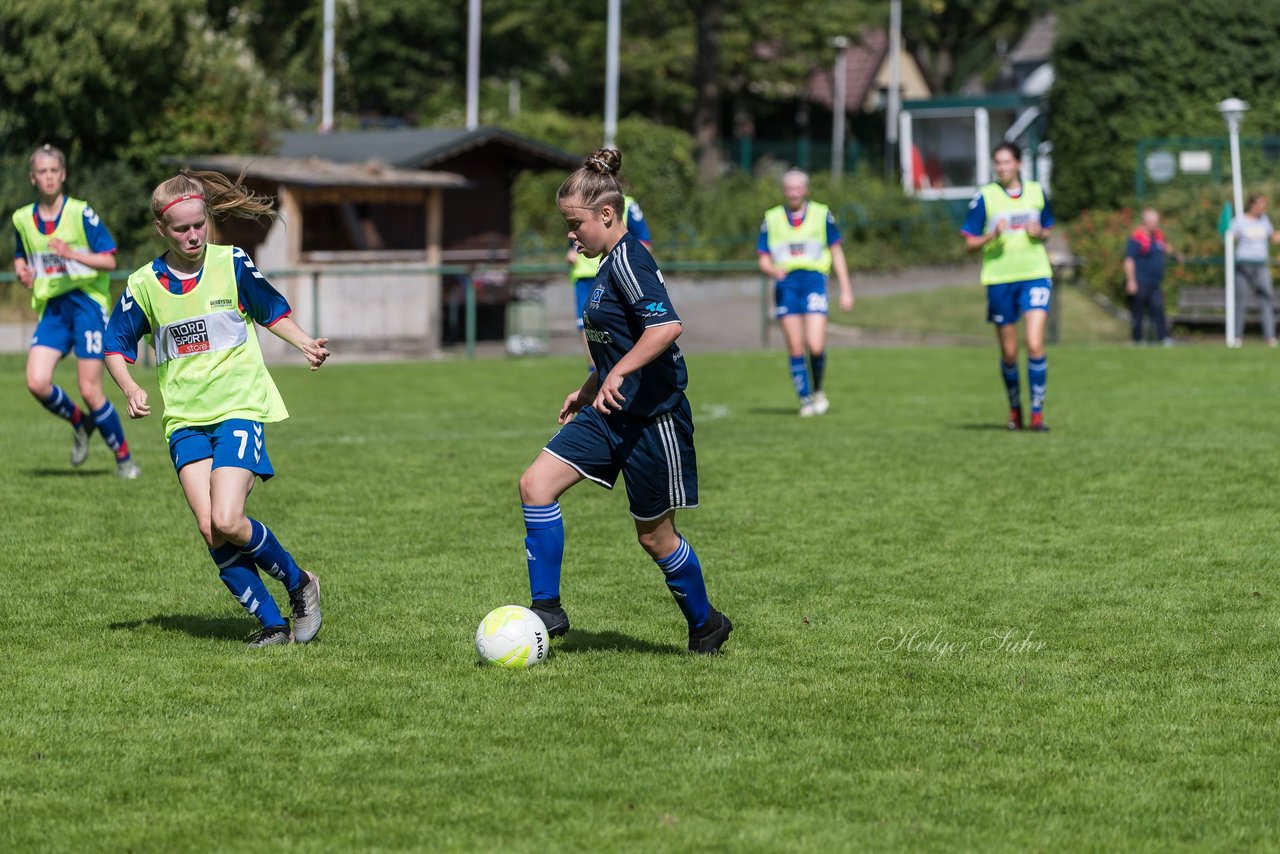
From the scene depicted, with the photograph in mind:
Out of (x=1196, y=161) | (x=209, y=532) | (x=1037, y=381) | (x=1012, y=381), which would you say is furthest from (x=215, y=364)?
(x=1196, y=161)

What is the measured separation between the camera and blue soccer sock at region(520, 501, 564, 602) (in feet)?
21.1

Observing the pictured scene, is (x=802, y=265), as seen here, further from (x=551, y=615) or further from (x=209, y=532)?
(x=209, y=532)

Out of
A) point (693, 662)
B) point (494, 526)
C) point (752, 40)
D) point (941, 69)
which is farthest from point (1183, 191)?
point (941, 69)

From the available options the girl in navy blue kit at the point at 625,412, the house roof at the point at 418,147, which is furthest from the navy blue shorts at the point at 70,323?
the house roof at the point at 418,147

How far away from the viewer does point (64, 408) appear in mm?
11555

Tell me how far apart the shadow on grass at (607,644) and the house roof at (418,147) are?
24.9 meters

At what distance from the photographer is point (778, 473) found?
460 inches

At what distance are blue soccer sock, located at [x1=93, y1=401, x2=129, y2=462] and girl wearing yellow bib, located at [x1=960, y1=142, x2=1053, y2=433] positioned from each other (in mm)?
6222

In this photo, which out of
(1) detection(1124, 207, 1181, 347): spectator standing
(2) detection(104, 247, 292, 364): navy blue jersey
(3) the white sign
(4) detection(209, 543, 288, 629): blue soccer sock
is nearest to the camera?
(4) detection(209, 543, 288, 629): blue soccer sock

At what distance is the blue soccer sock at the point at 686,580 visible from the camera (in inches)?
253

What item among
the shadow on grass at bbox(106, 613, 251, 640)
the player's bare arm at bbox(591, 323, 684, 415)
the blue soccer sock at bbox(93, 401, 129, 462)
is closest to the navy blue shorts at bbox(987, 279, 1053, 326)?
the blue soccer sock at bbox(93, 401, 129, 462)

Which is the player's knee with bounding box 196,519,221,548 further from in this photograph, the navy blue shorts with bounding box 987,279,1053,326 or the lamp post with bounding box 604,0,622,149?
the lamp post with bounding box 604,0,622,149

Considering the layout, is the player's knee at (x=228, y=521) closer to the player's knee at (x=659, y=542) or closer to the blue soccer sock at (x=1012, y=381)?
the player's knee at (x=659, y=542)

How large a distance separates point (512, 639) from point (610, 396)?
0.96 m
